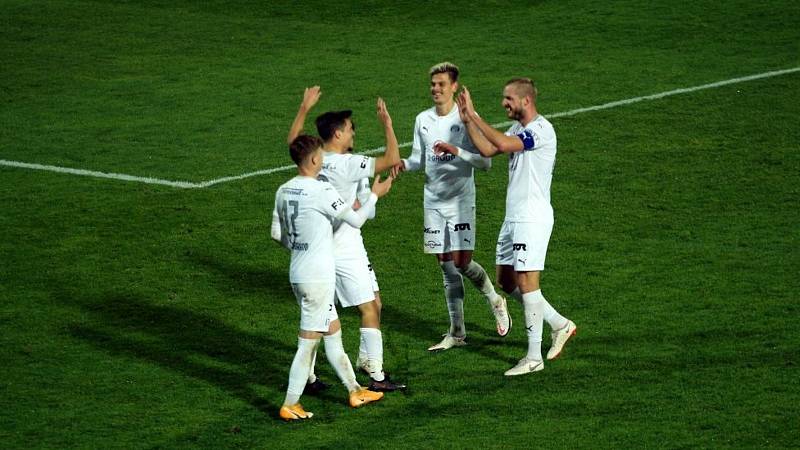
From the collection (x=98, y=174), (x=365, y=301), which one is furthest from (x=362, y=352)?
(x=98, y=174)

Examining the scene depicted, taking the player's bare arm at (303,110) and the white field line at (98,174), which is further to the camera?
the white field line at (98,174)

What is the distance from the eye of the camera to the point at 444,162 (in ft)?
37.7

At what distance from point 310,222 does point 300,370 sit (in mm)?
1109

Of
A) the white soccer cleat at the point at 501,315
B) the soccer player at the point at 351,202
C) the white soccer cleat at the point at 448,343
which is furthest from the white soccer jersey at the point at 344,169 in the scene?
the white soccer cleat at the point at 501,315

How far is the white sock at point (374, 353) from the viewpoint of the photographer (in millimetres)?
10500

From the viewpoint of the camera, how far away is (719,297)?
12.5 metres

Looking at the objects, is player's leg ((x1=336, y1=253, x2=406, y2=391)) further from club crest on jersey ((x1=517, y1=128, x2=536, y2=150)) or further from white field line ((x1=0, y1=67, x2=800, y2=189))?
white field line ((x1=0, y1=67, x2=800, y2=189))

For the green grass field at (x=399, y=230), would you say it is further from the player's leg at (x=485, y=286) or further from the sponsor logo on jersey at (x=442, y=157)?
the sponsor logo on jersey at (x=442, y=157)

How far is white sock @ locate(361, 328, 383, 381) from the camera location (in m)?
10.5

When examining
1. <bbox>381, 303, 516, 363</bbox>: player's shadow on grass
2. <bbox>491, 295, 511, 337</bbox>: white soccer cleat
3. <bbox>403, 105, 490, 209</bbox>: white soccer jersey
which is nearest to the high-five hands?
<bbox>403, 105, 490, 209</bbox>: white soccer jersey

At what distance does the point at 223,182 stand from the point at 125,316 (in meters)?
4.48

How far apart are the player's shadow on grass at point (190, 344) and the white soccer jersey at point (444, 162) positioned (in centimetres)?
193

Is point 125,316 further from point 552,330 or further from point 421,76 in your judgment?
point 421,76

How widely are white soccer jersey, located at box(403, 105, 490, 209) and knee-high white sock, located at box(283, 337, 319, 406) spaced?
2.23 m
